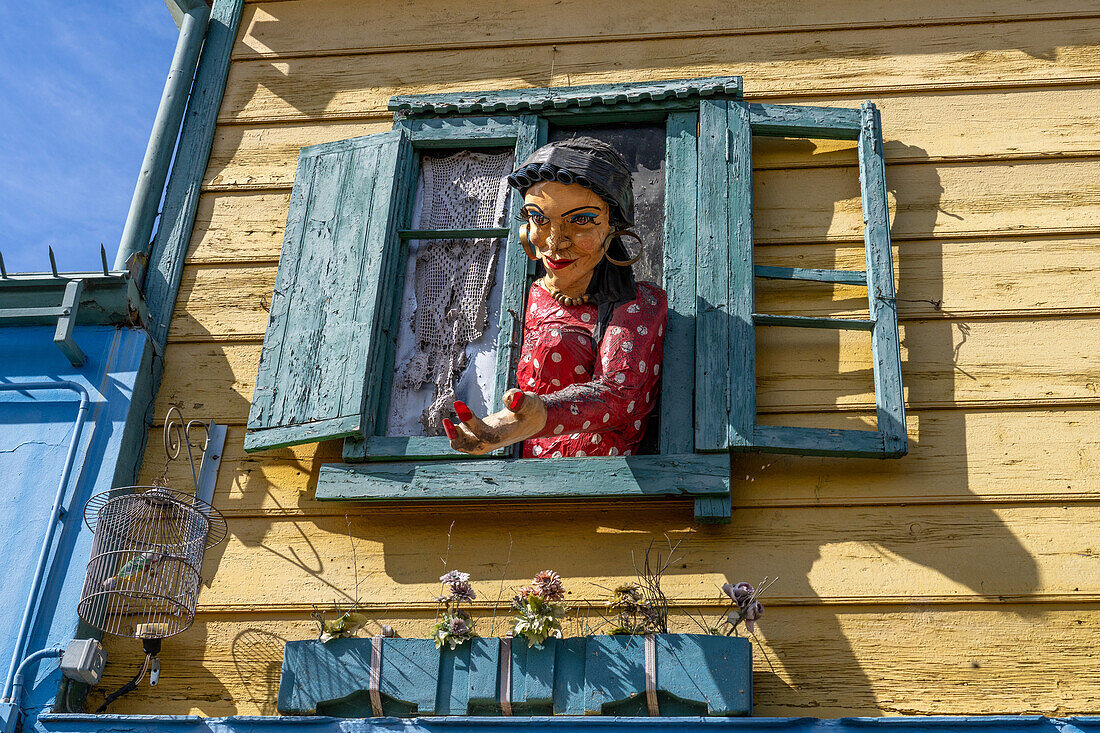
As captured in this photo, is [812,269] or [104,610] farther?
[812,269]

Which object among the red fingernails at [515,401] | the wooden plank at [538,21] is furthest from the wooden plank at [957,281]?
the wooden plank at [538,21]

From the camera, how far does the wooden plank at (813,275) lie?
4234 mm

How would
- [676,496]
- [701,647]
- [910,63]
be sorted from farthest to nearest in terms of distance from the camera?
[910,63], [676,496], [701,647]

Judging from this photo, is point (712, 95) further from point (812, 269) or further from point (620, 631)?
point (620, 631)

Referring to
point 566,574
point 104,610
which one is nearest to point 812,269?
point 566,574

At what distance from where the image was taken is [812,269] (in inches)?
170

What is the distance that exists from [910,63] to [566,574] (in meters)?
2.31

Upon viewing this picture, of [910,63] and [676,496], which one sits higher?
[910,63]

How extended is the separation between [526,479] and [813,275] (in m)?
1.16

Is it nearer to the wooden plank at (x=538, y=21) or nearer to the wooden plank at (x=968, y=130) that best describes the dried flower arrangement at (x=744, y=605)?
the wooden plank at (x=968, y=130)

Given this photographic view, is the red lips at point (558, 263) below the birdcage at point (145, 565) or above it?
above

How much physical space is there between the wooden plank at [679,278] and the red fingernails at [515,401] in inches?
23.3

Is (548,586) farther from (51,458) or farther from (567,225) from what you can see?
(51,458)

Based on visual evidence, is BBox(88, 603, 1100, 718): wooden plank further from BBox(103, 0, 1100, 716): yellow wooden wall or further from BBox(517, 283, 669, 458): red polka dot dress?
BBox(517, 283, 669, 458): red polka dot dress
